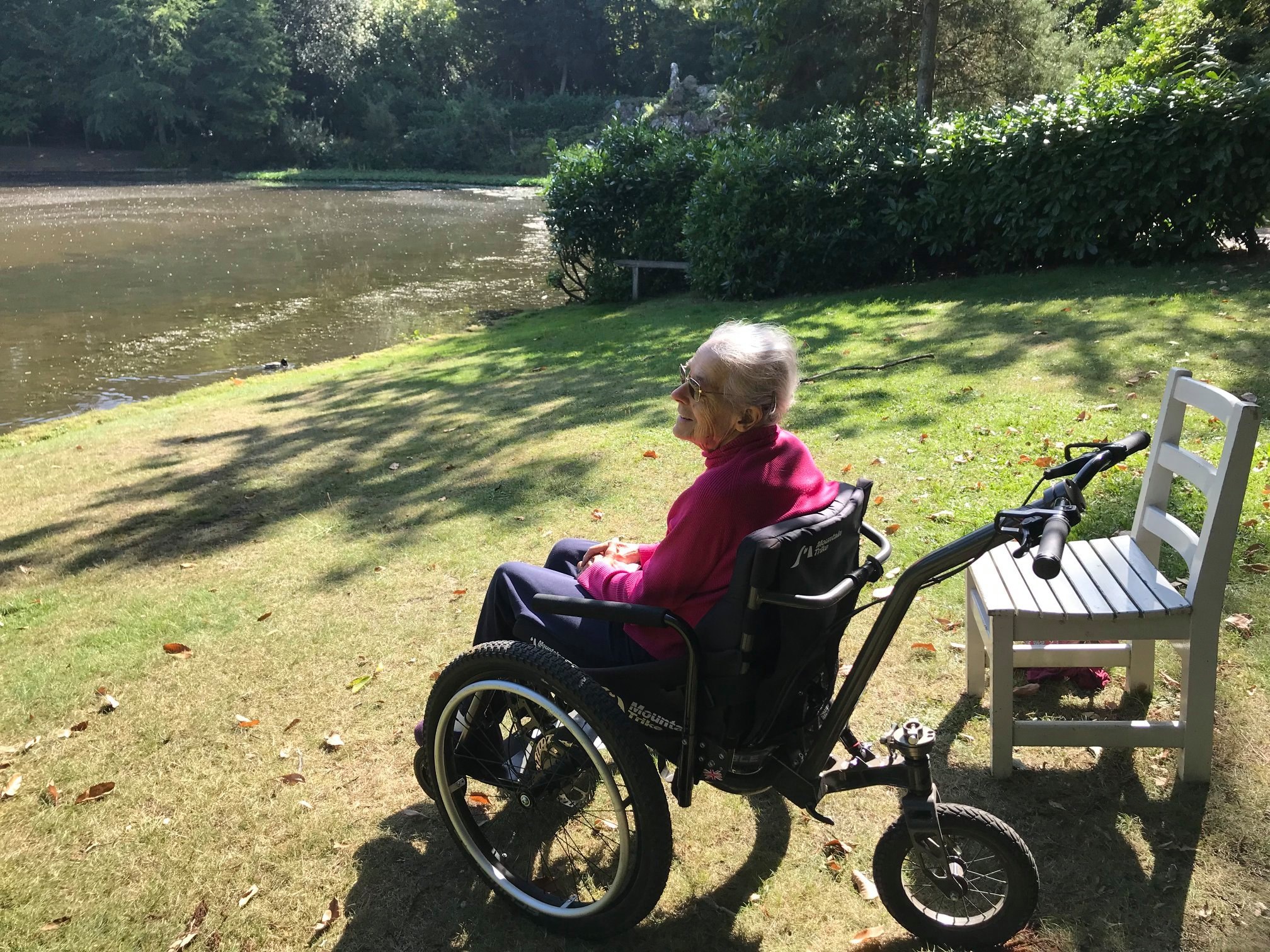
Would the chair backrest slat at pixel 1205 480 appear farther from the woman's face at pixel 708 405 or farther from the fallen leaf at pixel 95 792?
the fallen leaf at pixel 95 792

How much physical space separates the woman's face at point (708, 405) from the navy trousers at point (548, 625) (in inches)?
21.9

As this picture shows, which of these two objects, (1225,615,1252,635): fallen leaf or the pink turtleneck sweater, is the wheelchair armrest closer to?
the pink turtleneck sweater

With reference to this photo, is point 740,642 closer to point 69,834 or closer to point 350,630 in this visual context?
point 69,834

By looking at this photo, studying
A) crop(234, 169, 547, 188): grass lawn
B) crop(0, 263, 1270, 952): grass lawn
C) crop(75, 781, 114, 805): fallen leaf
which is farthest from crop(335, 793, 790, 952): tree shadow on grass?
crop(234, 169, 547, 188): grass lawn

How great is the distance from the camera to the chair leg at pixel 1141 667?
10.5 feet

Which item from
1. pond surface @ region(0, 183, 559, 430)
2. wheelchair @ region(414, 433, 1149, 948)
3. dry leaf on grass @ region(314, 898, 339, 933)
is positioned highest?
wheelchair @ region(414, 433, 1149, 948)

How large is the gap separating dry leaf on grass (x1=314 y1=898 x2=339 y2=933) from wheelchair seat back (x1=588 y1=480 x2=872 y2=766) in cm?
113

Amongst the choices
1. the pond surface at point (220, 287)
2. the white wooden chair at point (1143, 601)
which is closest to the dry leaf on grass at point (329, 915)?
the white wooden chair at point (1143, 601)

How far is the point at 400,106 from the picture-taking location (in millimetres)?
64125

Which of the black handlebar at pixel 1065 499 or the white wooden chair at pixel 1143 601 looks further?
the white wooden chair at pixel 1143 601

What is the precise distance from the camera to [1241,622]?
3535 mm

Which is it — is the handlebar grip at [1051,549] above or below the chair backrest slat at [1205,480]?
above

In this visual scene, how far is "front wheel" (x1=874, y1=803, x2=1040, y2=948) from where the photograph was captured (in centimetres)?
222

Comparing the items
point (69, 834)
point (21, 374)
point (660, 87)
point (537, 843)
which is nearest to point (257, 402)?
point (21, 374)
